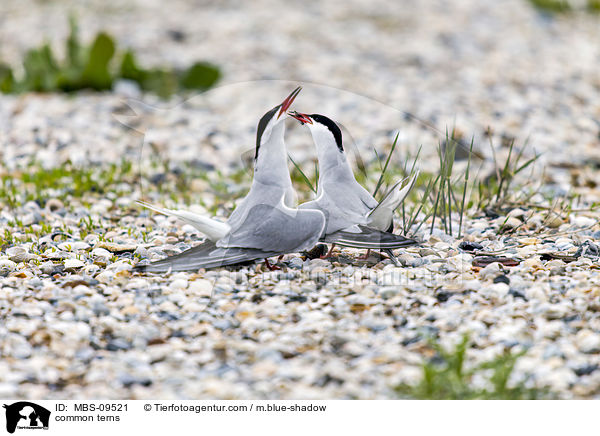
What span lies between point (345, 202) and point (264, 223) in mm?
320

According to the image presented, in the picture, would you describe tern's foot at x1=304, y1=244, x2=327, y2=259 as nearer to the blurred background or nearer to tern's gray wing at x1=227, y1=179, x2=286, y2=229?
tern's gray wing at x1=227, y1=179, x2=286, y2=229

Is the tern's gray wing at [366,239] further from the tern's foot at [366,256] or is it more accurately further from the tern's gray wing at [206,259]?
the tern's gray wing at [206,259]

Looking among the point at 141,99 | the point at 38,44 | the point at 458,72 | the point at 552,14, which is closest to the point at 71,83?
the point at 141,99

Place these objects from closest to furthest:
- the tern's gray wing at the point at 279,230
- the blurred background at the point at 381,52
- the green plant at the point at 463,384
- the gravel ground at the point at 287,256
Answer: the green plant at the point at 463,384, the gravel ground at the point at 287,256, the tern's gray wing at the point at 279,230, the blurred background at the point at 381,52

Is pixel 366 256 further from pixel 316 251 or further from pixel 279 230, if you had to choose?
pixel 279 230

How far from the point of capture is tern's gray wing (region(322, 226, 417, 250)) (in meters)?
2.61

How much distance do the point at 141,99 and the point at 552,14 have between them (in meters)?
4.70

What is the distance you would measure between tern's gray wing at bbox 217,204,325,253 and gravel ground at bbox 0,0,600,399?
125 millimetres

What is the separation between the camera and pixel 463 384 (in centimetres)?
204

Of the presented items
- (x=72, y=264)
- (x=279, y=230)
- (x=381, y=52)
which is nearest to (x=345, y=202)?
(x=279, y=230)
